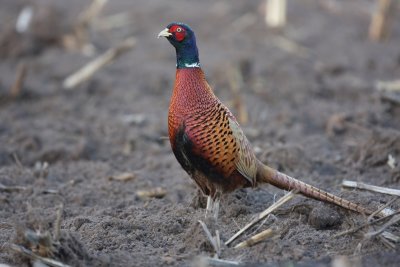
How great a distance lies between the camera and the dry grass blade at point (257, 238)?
366 centimetres

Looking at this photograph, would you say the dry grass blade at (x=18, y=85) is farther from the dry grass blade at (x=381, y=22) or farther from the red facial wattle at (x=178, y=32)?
the dry grass blade at (x=381, y=22)

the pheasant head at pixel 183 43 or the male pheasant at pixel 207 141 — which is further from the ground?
the pheasant head at pixel 183 43

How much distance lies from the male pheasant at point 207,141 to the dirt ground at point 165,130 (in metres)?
0.18

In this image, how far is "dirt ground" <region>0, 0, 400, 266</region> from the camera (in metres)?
3.89

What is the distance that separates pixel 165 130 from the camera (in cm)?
735

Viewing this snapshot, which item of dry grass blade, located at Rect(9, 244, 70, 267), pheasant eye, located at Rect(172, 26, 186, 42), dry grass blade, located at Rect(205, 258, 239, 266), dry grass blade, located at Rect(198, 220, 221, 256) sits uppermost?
pheasant eye, located at Rect(172, 26, 186, 42)

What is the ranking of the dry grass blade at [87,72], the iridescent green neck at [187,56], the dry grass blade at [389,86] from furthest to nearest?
1. the dry grass blade at [87,72]
2. the dry grass blade at [389,86]
3. the iridescent green neck at [187,56]

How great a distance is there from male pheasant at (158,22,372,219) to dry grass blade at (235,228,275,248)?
2.01 feet

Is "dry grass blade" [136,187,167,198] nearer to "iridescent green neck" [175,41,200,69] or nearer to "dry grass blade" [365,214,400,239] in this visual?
"iridescent green neck" [175,41,200,69]

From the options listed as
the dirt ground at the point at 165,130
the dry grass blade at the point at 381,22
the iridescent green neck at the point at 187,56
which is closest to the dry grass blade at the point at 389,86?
the dirt ground at the point at 165,130

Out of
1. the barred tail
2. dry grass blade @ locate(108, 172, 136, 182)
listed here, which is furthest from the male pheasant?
dry grass blade @ locate(108, 172, 136, 182)

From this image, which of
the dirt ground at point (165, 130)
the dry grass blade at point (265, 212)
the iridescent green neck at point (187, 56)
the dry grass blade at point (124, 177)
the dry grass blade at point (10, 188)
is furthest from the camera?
the dry grass blade at point (124, 177)

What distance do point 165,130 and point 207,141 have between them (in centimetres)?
317

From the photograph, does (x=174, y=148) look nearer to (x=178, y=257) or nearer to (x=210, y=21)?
(x=178, y=257)
